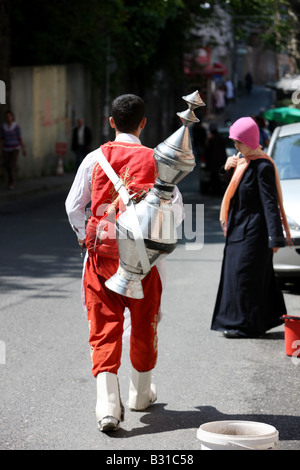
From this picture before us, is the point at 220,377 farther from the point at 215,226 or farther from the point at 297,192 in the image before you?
the point at 215,226

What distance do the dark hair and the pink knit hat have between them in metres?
2.34

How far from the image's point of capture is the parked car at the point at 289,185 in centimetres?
954

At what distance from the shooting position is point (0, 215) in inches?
663

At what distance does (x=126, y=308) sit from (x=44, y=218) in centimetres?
1135

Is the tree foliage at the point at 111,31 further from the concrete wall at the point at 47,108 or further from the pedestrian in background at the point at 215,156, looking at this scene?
the pedestrian in background at the point at 215,156

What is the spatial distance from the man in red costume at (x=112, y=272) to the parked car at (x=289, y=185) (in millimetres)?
4365

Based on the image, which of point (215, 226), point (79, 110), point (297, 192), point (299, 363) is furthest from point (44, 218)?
point (79, 110)

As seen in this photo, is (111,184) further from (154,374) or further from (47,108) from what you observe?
(47,108)

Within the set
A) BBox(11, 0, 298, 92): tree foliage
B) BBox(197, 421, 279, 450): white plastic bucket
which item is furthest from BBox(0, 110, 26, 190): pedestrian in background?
BBox(197, 421, 279, 450): white plastic bucket

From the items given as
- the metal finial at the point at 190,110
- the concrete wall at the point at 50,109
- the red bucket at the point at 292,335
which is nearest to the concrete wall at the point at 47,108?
the concrete wall at the point at 50,109

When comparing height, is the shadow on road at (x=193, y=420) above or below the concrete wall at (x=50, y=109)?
above

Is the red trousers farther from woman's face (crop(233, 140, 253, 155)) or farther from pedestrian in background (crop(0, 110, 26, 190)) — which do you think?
pedestrian in background (crop(0, 110, 26, 190))

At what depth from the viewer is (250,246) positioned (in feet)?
25.6

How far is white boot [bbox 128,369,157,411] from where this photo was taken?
544cm
